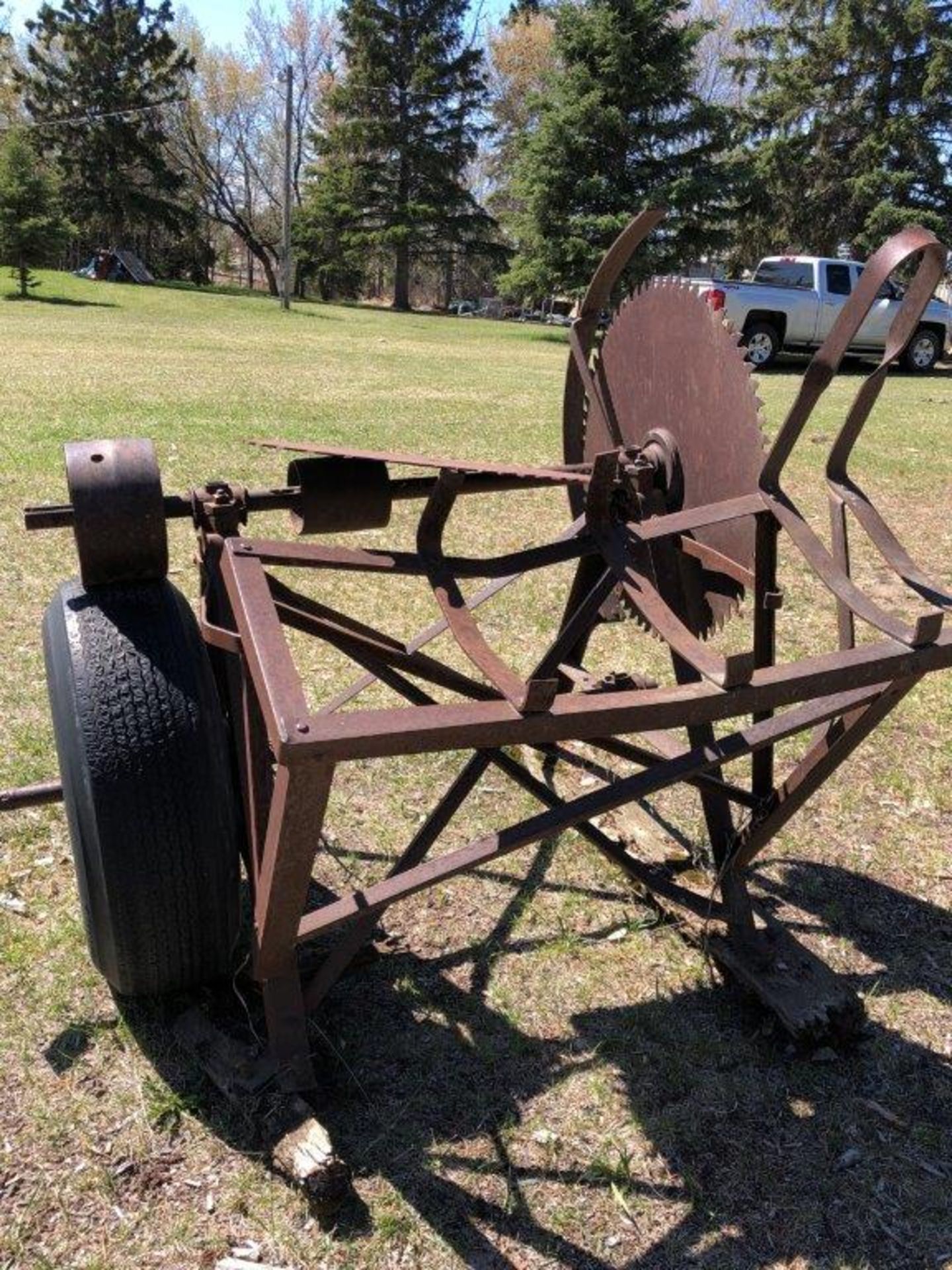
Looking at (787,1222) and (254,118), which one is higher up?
(254,118)

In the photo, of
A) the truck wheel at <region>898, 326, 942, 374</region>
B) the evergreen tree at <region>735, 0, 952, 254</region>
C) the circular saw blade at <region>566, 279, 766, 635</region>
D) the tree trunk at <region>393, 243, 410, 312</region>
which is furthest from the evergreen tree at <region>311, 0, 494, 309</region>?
the circular saw blade at <region>566, 279, 766, 635</region>

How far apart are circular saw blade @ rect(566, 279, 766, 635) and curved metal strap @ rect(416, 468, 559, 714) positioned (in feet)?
2.21

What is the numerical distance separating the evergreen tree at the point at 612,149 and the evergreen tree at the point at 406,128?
45.5ft

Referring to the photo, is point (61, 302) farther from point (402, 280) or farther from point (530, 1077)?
point (530, 1077)

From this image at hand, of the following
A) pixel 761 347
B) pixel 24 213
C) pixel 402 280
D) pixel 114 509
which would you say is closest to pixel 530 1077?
pixel 114 509

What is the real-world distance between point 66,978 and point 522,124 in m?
50.8

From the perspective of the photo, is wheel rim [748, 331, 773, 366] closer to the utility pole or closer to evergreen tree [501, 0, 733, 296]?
evergreen tree [501, 0, 733, 296]

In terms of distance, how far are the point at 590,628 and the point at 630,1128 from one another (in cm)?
125

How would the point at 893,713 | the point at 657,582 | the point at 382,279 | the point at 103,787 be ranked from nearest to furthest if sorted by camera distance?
the point at 103,787 → the point at 657,582 → the point at 893,713 → the point at 382,279

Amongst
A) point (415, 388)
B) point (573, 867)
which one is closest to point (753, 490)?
point (573, 867)

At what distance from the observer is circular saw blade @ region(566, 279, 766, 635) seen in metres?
2.51

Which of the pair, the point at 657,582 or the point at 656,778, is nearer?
the point at 656,778

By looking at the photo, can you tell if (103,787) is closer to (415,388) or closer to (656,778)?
(656,778)

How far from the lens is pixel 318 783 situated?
166 centimetres
